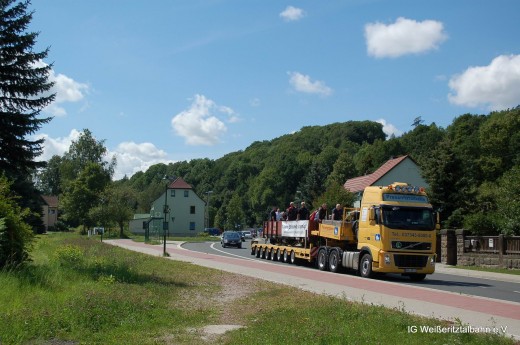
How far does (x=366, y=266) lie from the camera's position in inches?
855

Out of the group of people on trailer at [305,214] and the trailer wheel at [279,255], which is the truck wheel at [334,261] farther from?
the trailer wheel at [279,255]

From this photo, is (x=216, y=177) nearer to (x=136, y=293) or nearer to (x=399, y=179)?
(x=399, y=179)

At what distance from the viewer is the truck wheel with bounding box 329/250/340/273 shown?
2402 centimetres

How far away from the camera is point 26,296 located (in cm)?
1132

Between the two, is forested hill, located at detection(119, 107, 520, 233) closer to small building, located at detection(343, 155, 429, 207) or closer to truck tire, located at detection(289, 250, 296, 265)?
small building, located at detection(343, 155, 429, 207)

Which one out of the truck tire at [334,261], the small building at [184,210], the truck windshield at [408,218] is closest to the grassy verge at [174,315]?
the truck windshield at [408,218]

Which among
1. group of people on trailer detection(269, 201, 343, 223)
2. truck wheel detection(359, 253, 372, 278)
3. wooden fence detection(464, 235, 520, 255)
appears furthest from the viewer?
wooden fence detection(464, 235, 520, 255)

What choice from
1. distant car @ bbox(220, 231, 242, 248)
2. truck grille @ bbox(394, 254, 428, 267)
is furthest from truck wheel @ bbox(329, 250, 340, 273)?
distant car @ bbox(220, 231, 242, 248)

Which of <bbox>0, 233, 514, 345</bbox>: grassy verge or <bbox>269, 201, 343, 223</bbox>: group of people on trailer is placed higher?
<bbox>269, 201, 343, 223</bbox>: group of people on trailer

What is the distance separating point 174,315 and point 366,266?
12312mm

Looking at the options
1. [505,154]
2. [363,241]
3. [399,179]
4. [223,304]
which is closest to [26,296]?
A: [223,304]

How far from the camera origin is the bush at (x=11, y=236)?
15.1 metres

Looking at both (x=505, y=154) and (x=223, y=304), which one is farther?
(x=505, y=154)

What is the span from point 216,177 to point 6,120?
150 metres
